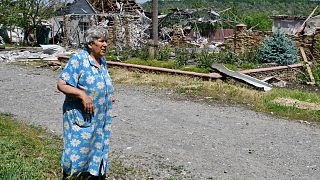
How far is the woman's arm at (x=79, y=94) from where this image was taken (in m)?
3.72

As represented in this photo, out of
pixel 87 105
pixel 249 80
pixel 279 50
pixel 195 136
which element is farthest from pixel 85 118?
pixel 279 50

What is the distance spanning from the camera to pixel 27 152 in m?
5.54

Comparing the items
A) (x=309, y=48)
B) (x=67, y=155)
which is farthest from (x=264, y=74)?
(x=67, y=155)

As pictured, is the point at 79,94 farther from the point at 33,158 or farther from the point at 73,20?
the point at 73,20

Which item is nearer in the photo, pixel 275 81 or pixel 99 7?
pixel 275 81

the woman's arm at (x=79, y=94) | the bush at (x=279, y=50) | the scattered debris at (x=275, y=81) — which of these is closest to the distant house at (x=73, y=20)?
the bush at (x=279, y=50)

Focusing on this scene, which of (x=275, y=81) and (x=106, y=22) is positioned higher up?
(x=106, y=22)

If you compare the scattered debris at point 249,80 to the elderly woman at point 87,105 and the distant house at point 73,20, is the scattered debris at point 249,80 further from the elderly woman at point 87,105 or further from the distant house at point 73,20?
the distant house at point 73,20

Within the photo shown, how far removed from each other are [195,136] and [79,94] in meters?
3.30

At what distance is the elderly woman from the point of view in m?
3.79

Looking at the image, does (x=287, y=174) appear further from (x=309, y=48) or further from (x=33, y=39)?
(x=33, y=39)

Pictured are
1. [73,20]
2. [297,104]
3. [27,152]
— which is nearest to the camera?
[27,152]

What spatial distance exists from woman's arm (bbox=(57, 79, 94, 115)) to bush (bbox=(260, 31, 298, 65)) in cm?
1223

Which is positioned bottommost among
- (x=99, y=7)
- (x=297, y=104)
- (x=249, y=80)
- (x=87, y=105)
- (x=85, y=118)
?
(x=297, y=104)
